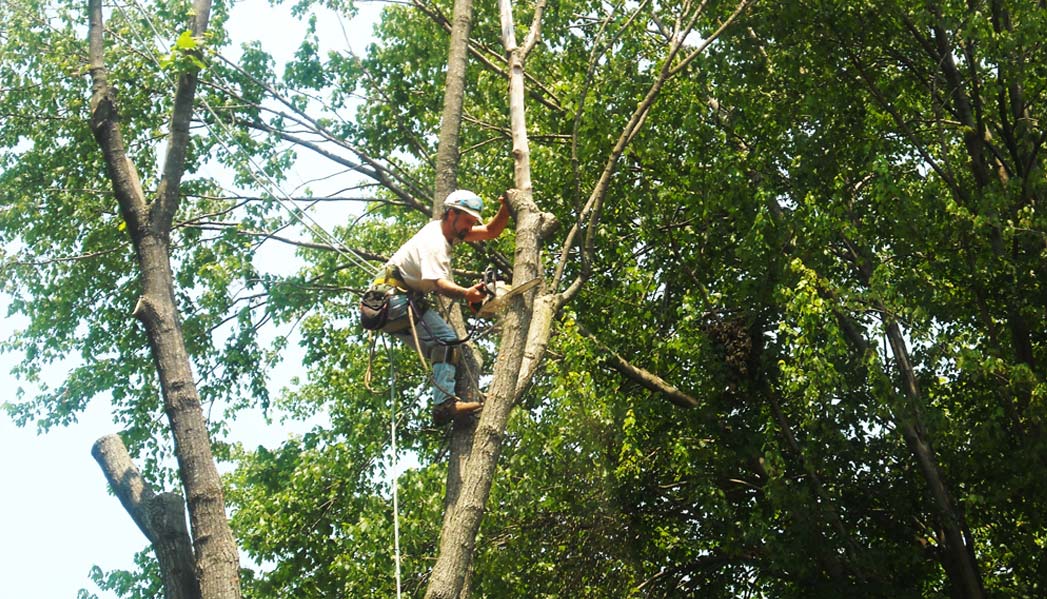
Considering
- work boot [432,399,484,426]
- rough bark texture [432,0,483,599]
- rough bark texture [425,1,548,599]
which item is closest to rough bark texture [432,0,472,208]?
rough bark texture [432,0,483,599]

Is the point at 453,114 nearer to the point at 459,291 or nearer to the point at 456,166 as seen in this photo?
the point at 456,166

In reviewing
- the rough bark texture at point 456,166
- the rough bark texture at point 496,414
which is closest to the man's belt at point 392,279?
the rough bark texture at point 456,166

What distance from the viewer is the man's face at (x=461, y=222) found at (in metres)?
6.21

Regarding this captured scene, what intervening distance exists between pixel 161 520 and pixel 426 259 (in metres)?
1.85

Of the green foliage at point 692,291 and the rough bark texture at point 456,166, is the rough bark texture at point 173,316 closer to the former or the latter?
the rough bark texture at point 456,166

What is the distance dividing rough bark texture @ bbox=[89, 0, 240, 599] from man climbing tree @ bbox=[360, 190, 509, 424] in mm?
1087

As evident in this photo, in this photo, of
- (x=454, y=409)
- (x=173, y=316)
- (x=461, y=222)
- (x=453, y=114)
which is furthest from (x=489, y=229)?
(x=173, y=316)

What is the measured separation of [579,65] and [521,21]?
76cm

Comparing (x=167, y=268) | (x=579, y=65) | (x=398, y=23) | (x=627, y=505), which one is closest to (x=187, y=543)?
(x=167, y=268)

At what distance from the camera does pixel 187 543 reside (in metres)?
5.76

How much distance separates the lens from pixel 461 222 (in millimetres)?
6223

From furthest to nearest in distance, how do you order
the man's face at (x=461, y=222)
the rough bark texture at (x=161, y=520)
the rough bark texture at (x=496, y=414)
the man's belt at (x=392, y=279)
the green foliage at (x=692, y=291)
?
the green foliage at (x=692, y=291) < the man's belt at (x=392, y=279) < the man's face at (x=461, y=222) < the rough bark texture at (x=161, y=520) < the rough bark texture at (x=496, y=414)

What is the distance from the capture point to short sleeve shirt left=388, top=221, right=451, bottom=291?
6164 mm

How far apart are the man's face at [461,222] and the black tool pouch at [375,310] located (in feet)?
1.89
